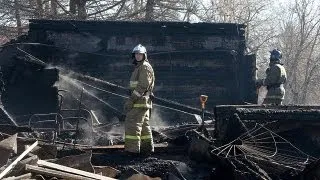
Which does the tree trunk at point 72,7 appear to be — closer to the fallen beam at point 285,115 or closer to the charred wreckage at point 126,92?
the charred wreckage at point 126,92

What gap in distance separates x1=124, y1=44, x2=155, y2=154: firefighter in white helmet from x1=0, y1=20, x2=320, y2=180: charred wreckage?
0.91 feet

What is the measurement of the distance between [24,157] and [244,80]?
29.6ft

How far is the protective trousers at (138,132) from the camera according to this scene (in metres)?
8.38

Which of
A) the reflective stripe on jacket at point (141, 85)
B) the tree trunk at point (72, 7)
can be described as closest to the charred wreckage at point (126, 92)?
the reflective stripe on jacket at point (141, 85)

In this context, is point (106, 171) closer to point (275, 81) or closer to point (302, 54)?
point (275, 81)

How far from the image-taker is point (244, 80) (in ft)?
47.6

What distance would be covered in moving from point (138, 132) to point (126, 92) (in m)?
5.25

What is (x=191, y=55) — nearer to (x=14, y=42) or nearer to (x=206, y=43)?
(x=206, y=43)

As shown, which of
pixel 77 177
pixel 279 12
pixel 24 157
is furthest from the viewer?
pixel 279 12

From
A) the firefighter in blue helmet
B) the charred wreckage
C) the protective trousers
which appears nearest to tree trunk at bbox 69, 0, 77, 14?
the charred wreckage

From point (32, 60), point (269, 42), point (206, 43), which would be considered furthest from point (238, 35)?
point (269, 42)

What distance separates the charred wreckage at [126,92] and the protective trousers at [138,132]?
21 centimetres

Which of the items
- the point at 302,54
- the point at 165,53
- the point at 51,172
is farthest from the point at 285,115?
the point at 302,54

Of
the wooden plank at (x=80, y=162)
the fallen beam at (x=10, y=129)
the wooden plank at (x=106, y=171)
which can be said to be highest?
the fallen beam at (x=10, y=129)
